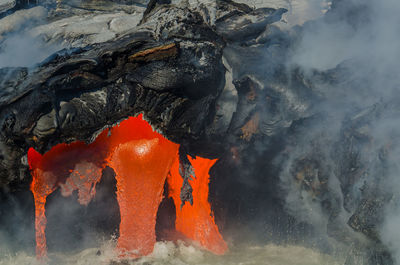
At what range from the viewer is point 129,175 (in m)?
4.16

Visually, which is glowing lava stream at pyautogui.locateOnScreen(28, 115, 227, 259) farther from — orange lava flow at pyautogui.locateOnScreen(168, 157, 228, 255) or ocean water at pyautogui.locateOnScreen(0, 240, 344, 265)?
ocean water at pyautogui.locateOnScreen(0, 240, 344, 265)

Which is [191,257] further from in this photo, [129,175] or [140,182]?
[129,175]

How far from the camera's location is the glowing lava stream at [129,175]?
13.2ft

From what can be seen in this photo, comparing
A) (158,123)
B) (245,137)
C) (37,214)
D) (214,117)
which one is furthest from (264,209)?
(37,214)

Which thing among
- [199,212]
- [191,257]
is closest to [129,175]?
[199,212]

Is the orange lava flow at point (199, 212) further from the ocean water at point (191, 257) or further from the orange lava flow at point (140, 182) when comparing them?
the orange lava flow at point (140, 182)

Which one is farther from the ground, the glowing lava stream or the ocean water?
the glowing lava stream

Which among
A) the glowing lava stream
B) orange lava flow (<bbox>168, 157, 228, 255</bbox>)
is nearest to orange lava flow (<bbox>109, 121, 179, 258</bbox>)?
the glowing lava stream

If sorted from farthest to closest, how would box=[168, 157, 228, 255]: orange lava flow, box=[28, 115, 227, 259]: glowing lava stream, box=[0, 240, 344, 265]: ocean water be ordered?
box=[168, 157, 228, 255]: orange lava flow, box=[0, 240, 344, 265]: ocean water, box=[28, 115, 227, 259]: glowing lava stream

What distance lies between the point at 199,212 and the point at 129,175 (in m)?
0.91

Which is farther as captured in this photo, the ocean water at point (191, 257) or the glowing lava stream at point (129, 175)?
the ocean water at point (191, 257)

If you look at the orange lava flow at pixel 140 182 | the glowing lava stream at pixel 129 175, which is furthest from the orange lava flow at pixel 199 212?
the orange lava flow at pixel 140 182

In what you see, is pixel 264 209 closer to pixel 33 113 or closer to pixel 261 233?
pixel 261 233

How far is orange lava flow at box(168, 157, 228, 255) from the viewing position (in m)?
4.32
